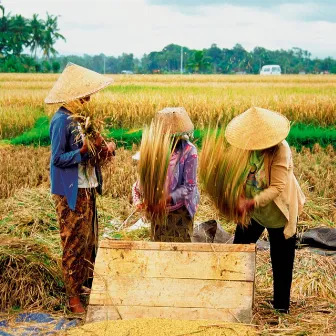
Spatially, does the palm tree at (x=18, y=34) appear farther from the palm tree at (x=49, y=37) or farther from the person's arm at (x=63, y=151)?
the person's arm at (x=63, y=151)

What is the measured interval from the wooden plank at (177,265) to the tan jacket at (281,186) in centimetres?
29

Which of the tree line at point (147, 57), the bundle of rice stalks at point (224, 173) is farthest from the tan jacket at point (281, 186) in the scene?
the tree line at point (147, 57)

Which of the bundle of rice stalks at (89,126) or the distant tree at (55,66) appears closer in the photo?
the bundle of rice stalks at (89,126)

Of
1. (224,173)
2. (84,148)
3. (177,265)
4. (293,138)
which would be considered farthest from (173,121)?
(293,138)

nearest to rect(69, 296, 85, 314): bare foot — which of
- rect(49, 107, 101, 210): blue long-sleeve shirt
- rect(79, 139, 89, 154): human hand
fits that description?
rect(49, 107, 101, 210): blue long-sleeve shirt

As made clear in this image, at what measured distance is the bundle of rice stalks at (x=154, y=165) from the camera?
3354 millimetres

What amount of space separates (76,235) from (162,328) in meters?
1.02

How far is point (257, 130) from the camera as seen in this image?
3271mm

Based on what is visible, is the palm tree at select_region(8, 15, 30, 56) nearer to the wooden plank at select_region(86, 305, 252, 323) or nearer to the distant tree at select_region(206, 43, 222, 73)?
the distant tree at select_region(206, 43, 222, 73)

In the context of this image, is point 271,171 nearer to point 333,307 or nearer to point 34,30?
point 333,307

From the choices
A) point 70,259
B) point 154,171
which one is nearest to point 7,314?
point 70,259

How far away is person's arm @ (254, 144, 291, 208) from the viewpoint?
320 cm

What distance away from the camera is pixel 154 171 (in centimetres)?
335

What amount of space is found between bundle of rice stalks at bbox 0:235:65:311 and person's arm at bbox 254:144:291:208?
57.0 inches
